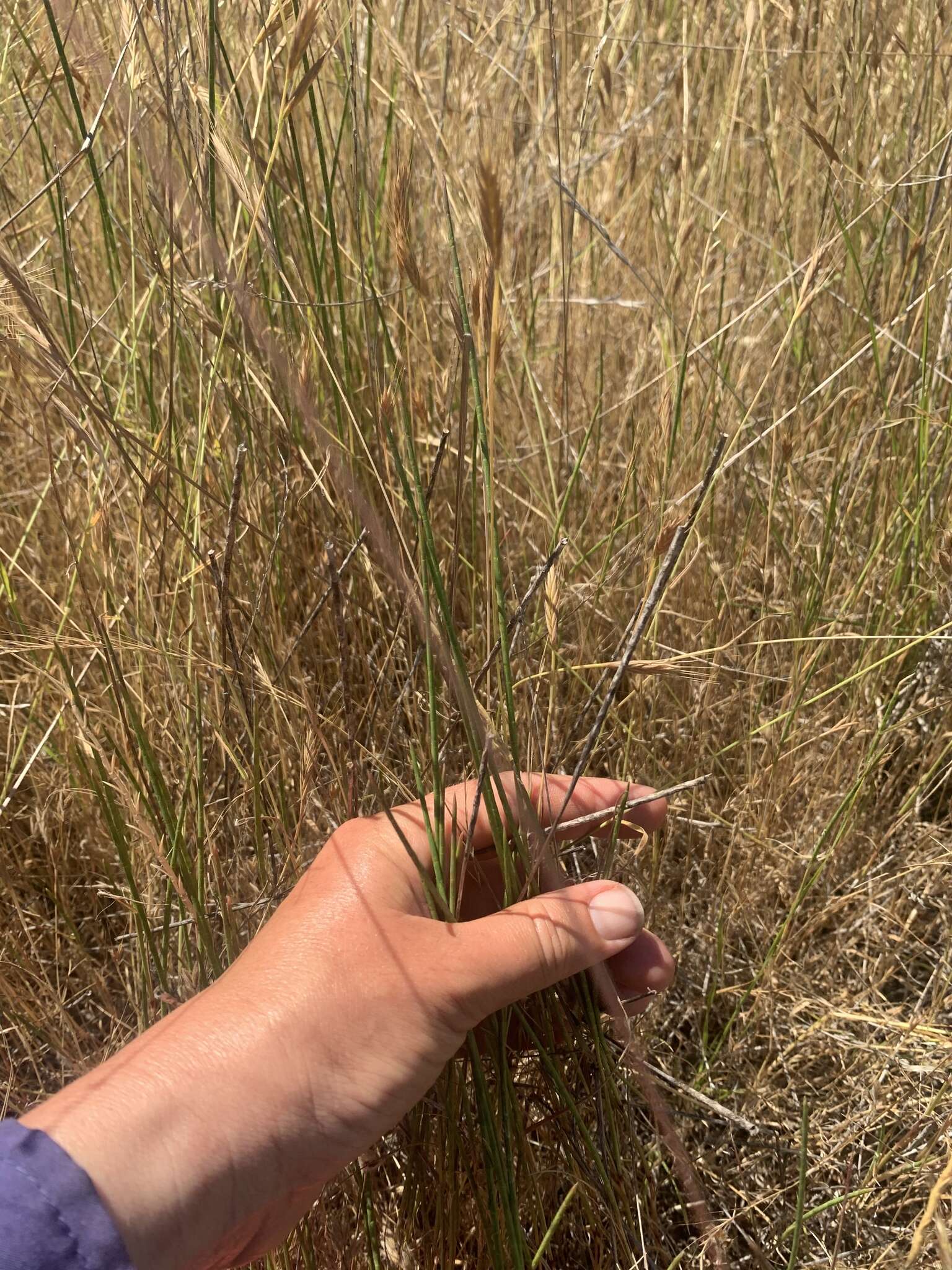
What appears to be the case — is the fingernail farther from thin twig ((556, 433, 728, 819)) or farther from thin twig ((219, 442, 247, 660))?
thin twig ((219, 442, 247, 660))

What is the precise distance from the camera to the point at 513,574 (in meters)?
1.23

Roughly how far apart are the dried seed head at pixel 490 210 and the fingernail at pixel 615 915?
0.48m

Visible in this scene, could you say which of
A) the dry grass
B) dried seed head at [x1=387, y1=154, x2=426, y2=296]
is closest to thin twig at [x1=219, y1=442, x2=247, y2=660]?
the dry grass

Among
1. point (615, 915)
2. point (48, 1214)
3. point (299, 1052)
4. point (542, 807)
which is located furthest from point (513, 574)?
point (48, 1214)

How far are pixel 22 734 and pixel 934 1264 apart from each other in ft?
3.12

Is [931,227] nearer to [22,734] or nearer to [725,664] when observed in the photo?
[725,664]

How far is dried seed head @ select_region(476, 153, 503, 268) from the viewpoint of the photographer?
0.48 metres

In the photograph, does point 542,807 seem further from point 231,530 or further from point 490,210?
point 490,210

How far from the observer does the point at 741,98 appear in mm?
1418

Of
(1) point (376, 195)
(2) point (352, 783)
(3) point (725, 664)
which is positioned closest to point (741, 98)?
(1) point (376, 195)

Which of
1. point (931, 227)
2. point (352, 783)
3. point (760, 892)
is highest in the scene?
point (931, 227)

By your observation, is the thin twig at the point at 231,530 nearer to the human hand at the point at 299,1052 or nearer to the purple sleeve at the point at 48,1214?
the human hand at the point at 299,1052

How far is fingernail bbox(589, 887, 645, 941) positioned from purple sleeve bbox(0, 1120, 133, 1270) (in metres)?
0.38

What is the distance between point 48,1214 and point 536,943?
1.16 feet
